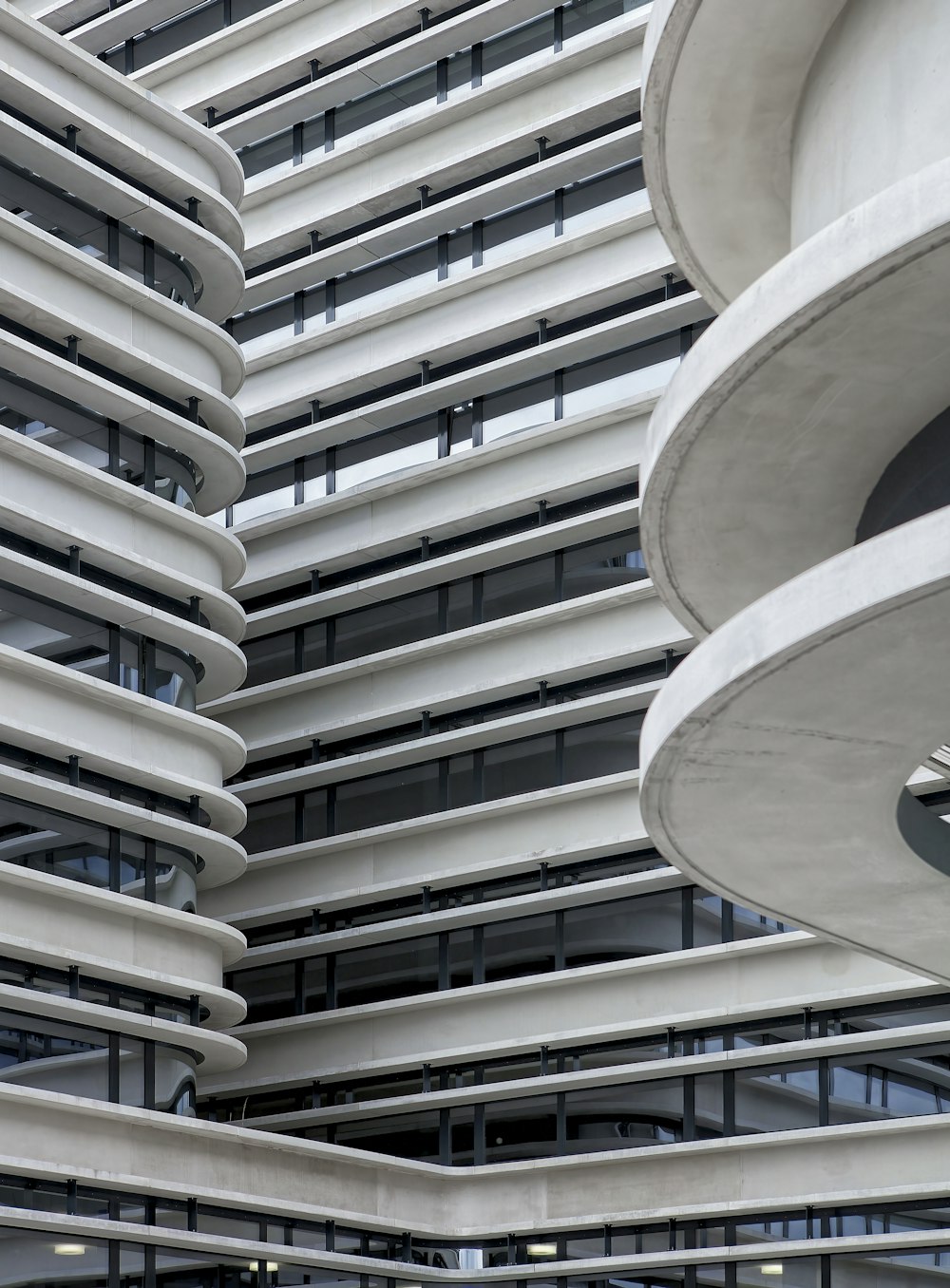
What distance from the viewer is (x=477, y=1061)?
1539 inches

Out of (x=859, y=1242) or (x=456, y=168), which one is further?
(x=456, y=168)

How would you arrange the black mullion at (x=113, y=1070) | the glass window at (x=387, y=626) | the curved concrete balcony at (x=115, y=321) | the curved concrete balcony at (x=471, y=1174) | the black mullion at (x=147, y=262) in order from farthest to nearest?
1. the glass window at (x=387, y=626)
2. the black mullion at (x=147, y=262)
3. the curved concrete balcony at (x=115, y=321)
4. the black mullion at (x=113, y=1070)
5. the curved concrete balcony at (x=471, y=1174)

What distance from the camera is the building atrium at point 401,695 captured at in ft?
104

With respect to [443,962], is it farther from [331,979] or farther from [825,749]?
[825,749]

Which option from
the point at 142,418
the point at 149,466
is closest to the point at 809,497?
the point at 142,418

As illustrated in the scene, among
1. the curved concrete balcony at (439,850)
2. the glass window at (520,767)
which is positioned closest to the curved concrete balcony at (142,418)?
the curved concrete balcony at (439,850)

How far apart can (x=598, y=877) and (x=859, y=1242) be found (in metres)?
8.41

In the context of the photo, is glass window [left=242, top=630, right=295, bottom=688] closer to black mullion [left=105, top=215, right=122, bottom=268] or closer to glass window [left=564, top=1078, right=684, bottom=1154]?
black mullion [left=105, top=215, right=122, bottom=268]

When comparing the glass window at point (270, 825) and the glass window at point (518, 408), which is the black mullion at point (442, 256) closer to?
the glass window at point (518, 408)

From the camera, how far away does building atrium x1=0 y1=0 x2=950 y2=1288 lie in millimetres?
31625

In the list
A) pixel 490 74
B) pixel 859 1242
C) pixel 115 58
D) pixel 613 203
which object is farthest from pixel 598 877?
pixel 115 58

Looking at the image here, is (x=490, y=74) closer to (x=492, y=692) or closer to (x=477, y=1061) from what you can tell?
(x=492, y=692)

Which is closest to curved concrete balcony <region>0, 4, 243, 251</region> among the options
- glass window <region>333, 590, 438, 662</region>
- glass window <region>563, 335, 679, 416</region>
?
glass window <region>563, 335, 679, 416</region>

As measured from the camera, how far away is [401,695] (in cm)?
4200
